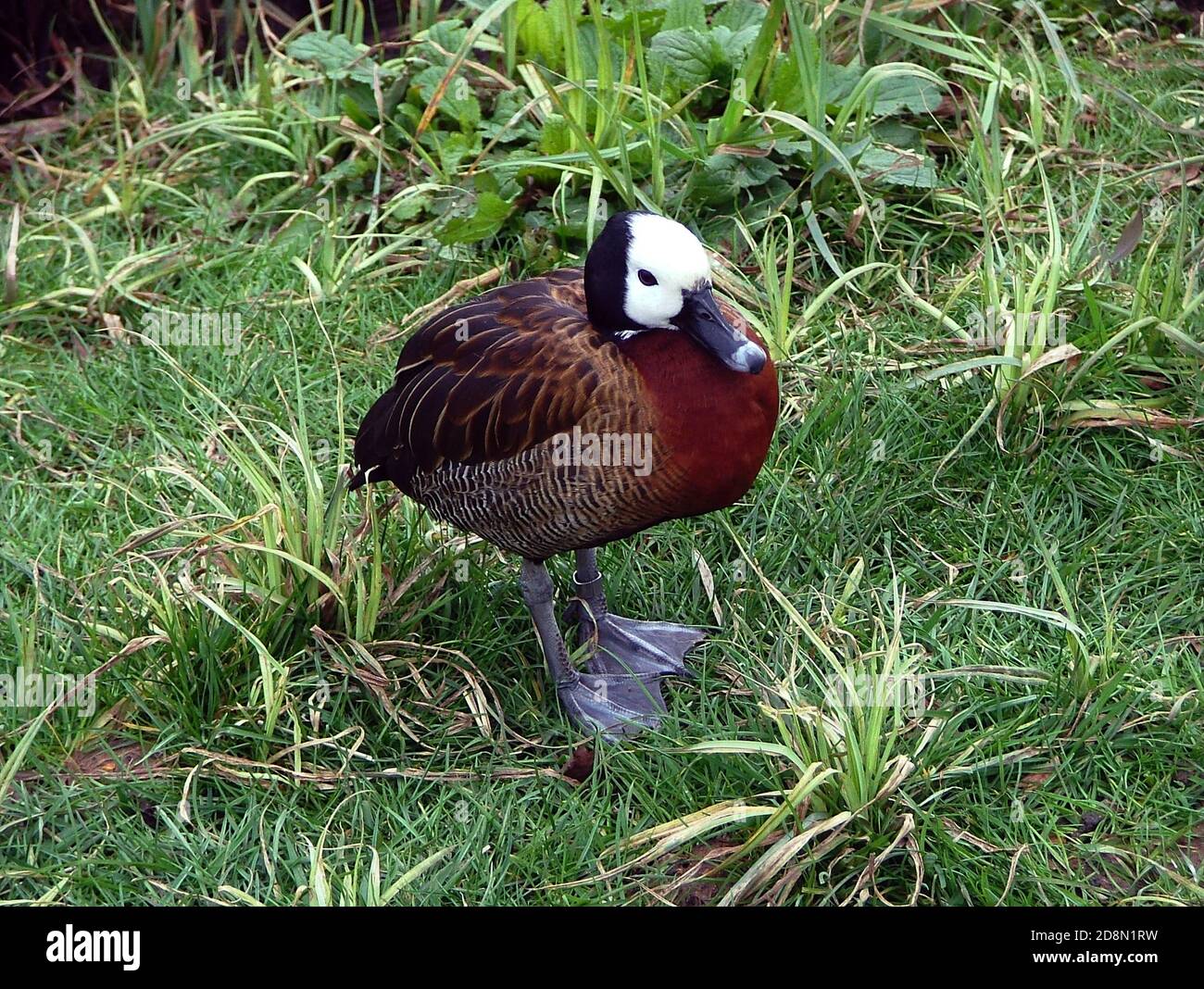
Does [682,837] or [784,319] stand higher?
[784,319]

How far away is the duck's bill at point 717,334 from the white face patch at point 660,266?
0.02 meters

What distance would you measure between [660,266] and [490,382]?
0.49 metres

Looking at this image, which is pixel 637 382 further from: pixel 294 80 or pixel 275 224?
pixel 294 80

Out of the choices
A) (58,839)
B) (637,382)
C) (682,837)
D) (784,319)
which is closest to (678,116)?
(784,319)

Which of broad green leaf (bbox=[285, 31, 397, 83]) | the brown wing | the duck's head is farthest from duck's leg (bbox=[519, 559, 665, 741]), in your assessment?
broad green leaf (bbox=[285, 31, 397, 83])

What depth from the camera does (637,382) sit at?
289 centimetres

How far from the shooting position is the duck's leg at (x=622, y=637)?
130 inches

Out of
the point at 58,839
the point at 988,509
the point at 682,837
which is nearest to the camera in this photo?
the point at 682,837

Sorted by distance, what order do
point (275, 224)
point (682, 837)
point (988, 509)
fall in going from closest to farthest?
point (682, 837)
point (988, 509)
point (275, 224)

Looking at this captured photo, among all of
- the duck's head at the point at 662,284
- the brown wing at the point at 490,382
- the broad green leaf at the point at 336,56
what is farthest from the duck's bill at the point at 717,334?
the broad green leaf at the point at 336,56

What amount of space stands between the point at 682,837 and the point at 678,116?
2.54 metres

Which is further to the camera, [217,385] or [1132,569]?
[217,385]

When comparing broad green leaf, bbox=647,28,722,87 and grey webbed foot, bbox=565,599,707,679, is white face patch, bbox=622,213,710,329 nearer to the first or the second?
grey webbed foot, bbox=565,599,707,679

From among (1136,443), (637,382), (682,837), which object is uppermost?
(637,382)
